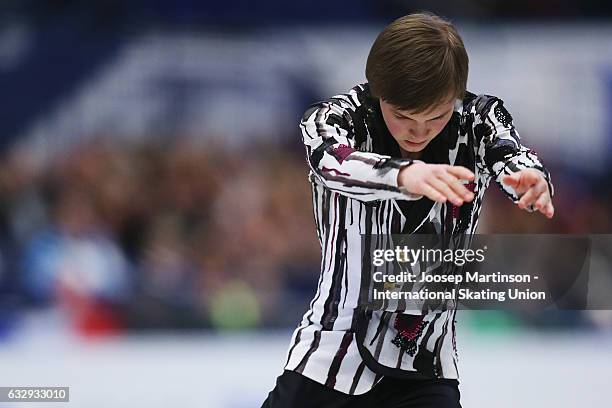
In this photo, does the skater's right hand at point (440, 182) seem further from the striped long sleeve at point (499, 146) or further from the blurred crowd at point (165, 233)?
the blurred crowd at point (165, 233)

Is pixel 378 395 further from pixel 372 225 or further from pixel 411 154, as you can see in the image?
pixel 411 154

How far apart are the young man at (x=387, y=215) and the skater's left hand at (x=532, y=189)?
39 mm

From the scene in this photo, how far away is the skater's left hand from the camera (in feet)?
4.49

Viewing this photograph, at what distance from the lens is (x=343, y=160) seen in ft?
4.60

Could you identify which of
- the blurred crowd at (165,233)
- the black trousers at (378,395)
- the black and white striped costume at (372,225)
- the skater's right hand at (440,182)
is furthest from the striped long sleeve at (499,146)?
the blurred crowd at (165,233)

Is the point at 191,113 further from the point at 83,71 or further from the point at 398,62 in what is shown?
the point at 398,62

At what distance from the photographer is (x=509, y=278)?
5.50ft

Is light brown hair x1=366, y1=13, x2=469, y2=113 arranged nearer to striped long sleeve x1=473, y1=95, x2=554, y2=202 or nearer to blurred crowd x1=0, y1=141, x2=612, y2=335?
striped long sleeve x1=473, y1=95, x2=554, y2=202

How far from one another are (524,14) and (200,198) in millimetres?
1643

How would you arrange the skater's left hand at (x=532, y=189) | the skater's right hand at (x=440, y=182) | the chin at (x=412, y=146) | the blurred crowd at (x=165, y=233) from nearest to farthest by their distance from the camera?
the skater's right hand at (x=440, y=182) → the skater's left hand at (x=532, y=189) → the chin at (x=412, y=146) → the blurred crowd at (x=165, y=233)

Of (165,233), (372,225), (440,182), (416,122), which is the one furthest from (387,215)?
(165,233)

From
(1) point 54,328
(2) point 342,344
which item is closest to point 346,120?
(2) point 342,344

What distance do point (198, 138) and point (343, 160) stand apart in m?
2.96

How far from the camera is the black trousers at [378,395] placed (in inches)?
60.4
